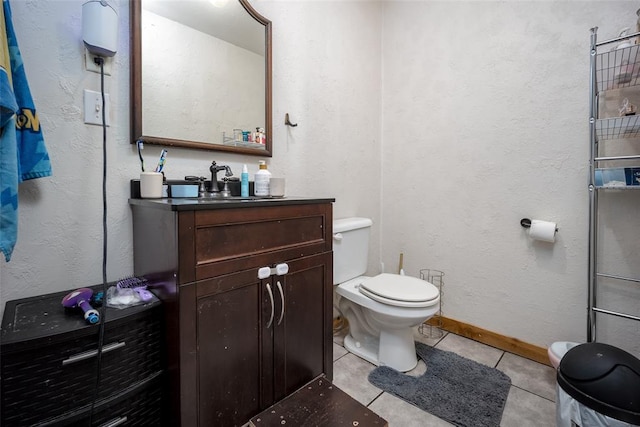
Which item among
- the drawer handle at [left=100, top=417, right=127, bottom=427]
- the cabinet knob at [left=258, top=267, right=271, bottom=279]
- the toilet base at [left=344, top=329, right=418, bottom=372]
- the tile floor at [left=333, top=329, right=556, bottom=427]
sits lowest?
the tile floor at [left=333, top=329, right=556, bottom=427]

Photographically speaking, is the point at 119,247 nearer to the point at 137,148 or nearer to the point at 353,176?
the point at 137,148

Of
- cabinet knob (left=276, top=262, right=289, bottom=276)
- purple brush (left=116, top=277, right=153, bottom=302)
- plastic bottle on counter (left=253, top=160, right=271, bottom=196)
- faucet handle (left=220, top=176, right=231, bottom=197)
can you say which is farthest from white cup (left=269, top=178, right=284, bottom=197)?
purple brush (left=116, top=277, right=153, bottom=302)

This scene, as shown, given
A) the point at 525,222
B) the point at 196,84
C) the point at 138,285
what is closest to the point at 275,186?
the point at 196,84

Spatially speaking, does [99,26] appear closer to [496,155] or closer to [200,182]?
[200,182]

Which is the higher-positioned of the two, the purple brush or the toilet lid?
the purple brush

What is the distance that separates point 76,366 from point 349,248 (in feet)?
4.34

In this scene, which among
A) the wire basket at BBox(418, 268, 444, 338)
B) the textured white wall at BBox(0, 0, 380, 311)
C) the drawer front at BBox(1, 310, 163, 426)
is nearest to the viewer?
the drawer front at BBox(1, 310, 163, 426)

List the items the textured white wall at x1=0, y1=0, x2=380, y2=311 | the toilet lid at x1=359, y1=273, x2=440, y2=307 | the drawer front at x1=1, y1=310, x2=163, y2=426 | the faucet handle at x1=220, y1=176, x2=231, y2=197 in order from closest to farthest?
the drawer front at x1=1, y1=310, x2=163, y2=426 → the textured white wall at x1=0, y1=0, x2=380, y2=311 → the faucet handle at x1=220, y1=176, x2=231, y2=197 → the toilet lid at x1=359, y1=273, x2=440, y2=307

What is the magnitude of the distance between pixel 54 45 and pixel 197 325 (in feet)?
3.49

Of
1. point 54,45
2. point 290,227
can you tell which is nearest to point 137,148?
point 54,45

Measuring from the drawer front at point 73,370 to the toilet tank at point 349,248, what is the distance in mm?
1003

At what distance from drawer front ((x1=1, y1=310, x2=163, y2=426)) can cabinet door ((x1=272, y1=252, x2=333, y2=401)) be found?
1.39ft

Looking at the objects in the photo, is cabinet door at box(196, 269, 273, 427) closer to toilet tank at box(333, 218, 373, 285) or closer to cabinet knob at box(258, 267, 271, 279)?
cabinet knob at box(258, 267, 271, 279)

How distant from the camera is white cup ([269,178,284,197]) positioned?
140cm
